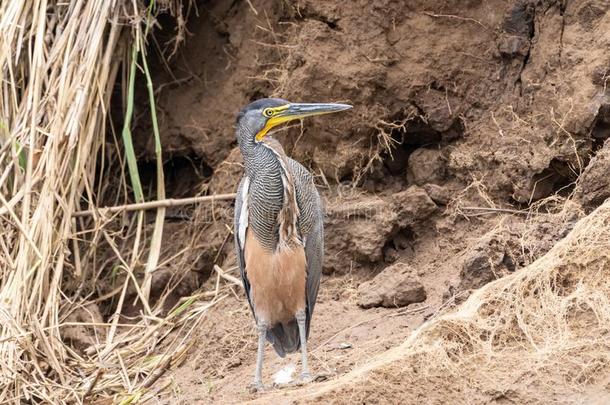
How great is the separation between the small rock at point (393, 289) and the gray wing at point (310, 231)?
39cm

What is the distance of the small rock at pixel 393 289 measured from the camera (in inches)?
267

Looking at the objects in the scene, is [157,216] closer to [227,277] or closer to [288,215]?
[227,277]

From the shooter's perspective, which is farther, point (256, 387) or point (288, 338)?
point (288, 338)

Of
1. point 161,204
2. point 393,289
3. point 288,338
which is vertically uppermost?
point 393,289

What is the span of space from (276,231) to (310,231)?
22 cm

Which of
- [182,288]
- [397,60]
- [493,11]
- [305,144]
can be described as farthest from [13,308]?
[493,11]

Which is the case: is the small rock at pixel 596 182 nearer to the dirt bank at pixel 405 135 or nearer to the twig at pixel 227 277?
the dirt bank at pixel 405 135

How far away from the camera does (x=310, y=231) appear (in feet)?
21.9

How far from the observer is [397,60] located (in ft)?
25.2

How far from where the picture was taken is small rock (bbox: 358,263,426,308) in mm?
6773

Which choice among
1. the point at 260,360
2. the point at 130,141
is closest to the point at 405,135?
the point at 130,141

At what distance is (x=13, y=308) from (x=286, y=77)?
93.5 inches

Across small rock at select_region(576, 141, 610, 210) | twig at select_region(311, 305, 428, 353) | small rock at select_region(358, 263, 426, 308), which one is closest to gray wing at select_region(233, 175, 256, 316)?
twig at select_region(311, 305, 428, 353)

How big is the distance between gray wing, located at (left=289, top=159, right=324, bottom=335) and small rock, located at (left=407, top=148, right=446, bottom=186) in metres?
1.17
